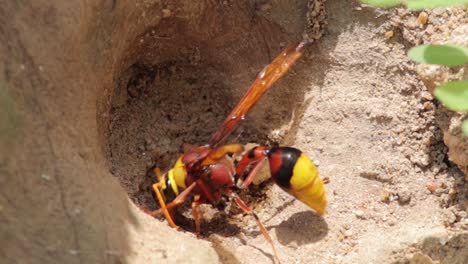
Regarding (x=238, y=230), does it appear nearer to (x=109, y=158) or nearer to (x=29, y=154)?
(x=109, y=158)

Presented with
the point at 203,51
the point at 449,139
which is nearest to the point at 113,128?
the point at 203,51

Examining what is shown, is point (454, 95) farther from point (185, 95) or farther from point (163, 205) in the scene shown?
point (185, 95)

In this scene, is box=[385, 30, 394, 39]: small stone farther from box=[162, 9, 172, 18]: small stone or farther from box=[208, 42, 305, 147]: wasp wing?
box=[162, 9, 172, 18]: small stone

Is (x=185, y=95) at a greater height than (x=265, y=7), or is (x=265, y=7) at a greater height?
(x=265, y=7)

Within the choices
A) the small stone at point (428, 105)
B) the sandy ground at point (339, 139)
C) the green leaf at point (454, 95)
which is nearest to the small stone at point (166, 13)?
the sandy ground at point (339, 139)

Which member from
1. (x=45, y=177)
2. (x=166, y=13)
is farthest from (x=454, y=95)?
(x=166, y=13)

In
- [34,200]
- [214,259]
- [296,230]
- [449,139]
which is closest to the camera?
[34,200]
